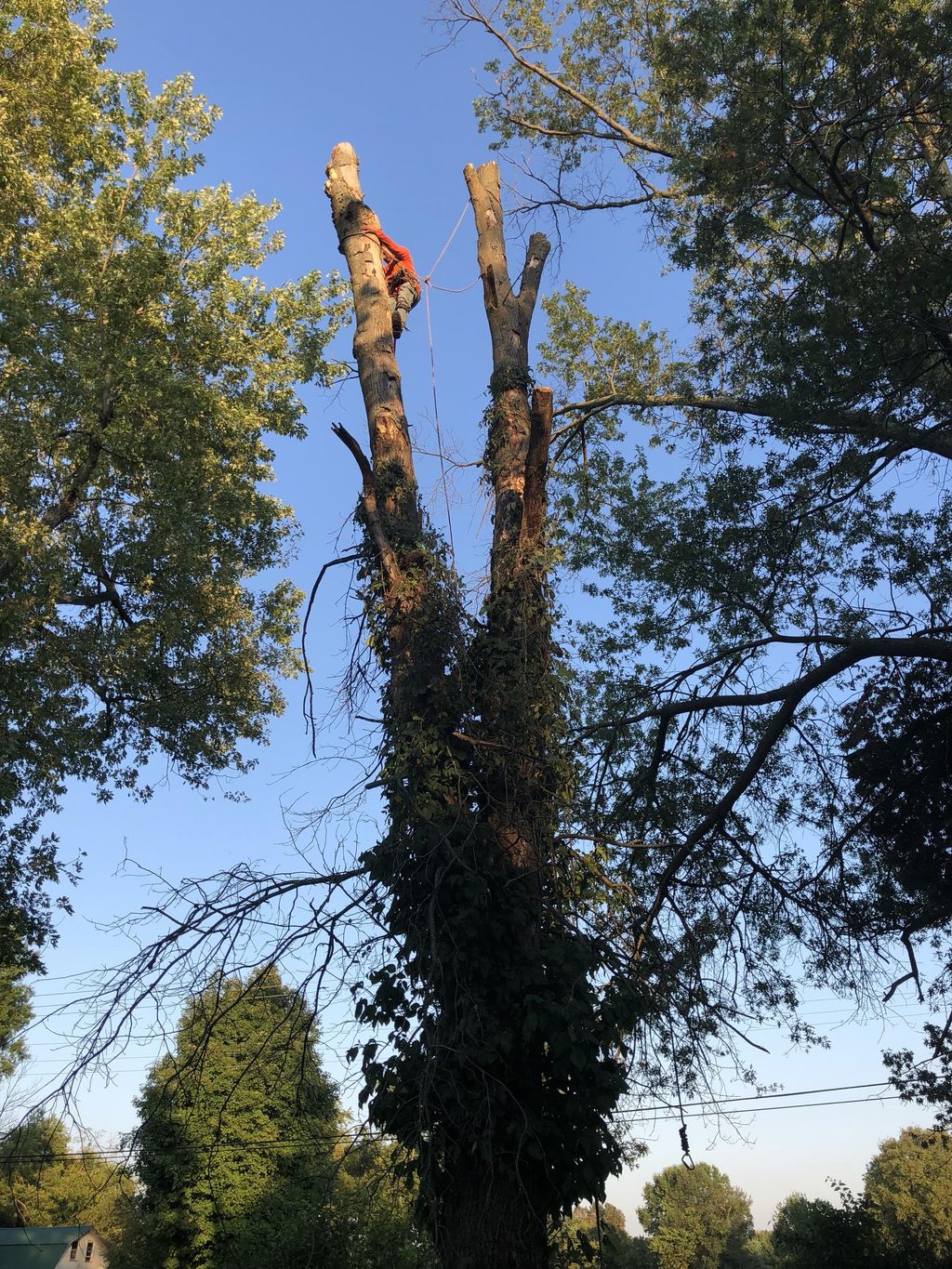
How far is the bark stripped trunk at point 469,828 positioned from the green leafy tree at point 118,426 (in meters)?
5.73

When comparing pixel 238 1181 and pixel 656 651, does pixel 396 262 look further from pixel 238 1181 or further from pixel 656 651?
pixel 238 1181

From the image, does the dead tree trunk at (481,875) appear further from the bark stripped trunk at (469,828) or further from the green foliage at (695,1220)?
the green foliage at (695,1220)

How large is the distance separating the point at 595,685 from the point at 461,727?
584 centimetres

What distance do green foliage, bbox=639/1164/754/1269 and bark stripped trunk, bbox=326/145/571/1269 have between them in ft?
120

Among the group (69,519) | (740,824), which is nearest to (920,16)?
(740,824)

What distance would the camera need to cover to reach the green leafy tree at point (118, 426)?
38.2 ft

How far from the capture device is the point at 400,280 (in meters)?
7.78

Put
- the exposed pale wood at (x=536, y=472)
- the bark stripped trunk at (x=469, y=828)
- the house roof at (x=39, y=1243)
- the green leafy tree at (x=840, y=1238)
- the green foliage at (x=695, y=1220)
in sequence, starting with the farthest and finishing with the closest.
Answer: the green foliage at (x=695, y=1220), the house roof at (x=39, y=1243), the green leafy tree at (x=840, y=1238), the exposed pale wood at (x=536, y=472), the bark stripped trunk at (x=469, y=828)

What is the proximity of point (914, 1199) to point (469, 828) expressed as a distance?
95.3ft

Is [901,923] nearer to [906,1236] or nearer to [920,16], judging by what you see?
[920,16]

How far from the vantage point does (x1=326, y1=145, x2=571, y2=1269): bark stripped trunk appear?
4.54 m

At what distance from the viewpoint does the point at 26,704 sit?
1184cm

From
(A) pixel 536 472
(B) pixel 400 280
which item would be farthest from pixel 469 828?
(B) pixel 400 280

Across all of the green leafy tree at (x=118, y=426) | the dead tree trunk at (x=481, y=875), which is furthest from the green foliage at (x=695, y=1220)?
the dead tree trunk at (x=481, y=875)
